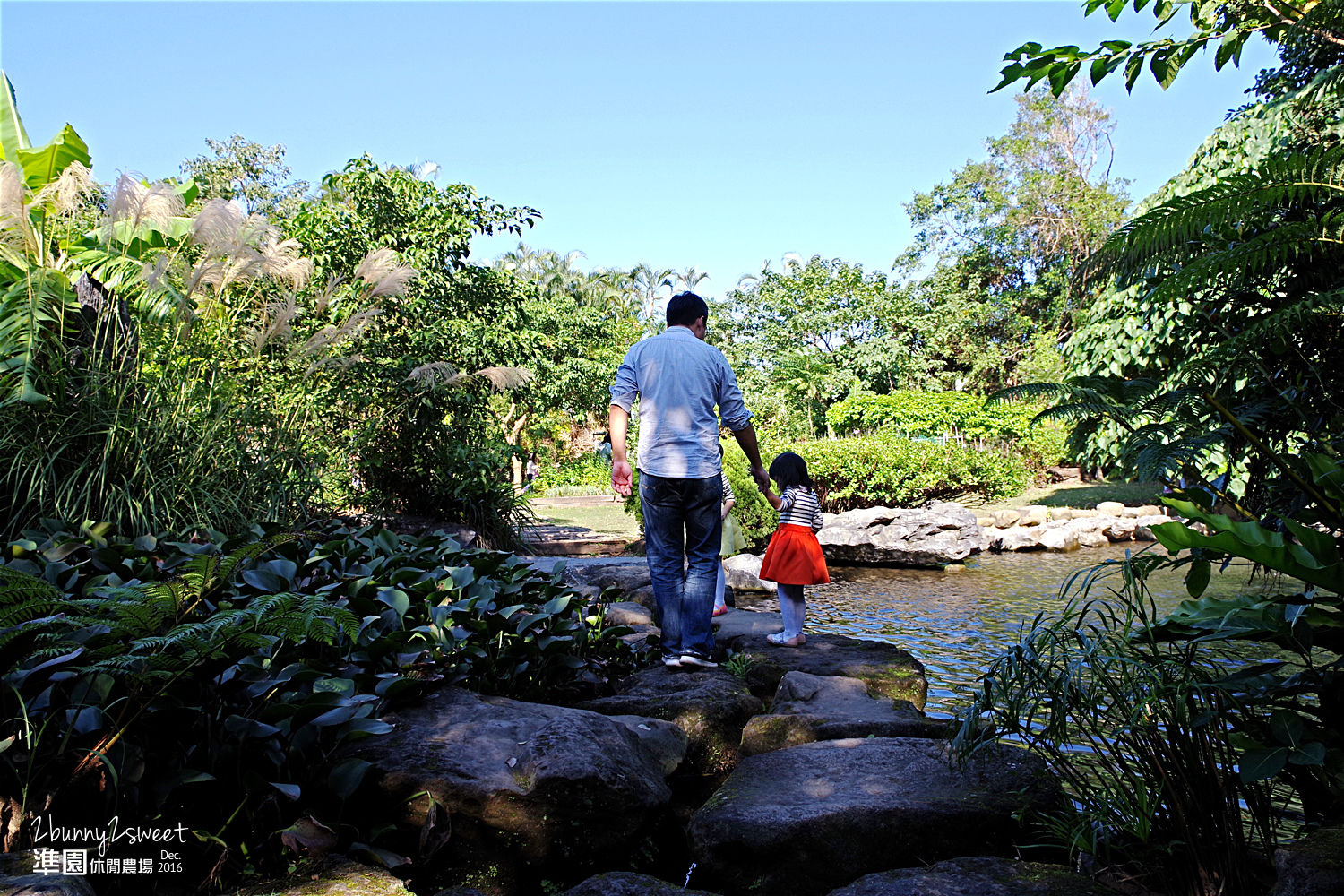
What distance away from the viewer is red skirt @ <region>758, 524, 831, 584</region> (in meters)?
4.04

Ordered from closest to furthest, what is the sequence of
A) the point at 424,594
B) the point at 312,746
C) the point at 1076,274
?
the point at 312,746 → the point at 1076,274 → the point at 424,594

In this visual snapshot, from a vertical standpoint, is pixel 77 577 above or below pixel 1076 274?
below

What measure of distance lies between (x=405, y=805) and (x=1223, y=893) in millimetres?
1722

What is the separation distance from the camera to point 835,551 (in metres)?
8.80

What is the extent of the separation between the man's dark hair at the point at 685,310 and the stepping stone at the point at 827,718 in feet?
5.53

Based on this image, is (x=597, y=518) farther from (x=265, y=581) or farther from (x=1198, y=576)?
(x=1198, y=576)

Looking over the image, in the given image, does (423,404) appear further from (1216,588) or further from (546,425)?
(546,425)

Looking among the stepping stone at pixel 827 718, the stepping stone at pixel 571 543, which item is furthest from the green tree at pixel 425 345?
the stepping stone at pixel 827 718

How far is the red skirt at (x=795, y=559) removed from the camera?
4.04 metres

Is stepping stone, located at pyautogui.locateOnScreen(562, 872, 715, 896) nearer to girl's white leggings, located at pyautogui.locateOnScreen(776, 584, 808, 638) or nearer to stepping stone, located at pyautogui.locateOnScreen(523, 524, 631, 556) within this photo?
A: girl's white leggings, located at pyautogui.locateOnScreen(776, 584, 808, 638)

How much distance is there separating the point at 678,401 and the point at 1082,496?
12074 millimetres

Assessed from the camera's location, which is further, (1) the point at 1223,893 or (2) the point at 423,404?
(2) the point at 423,404

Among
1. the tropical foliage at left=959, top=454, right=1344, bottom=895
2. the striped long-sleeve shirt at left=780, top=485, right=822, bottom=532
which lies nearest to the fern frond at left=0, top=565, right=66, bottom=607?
the tropical foliage at left=959, top=454, right=1344, bottom=895

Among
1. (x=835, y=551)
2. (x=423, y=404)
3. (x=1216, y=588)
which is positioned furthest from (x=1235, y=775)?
(x=835, y=551)
